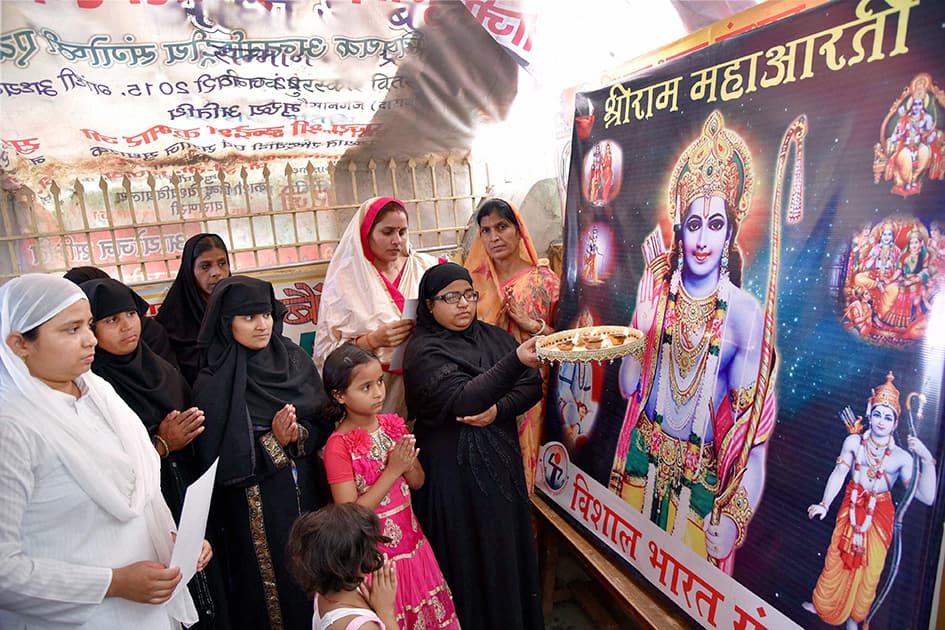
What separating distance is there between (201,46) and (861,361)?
3276mm

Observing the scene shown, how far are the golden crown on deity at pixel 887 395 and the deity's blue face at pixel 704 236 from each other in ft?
1.90

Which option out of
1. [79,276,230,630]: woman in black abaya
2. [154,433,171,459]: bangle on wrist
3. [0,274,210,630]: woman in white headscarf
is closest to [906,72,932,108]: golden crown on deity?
[0,274,210,630]: woman in white headscarf

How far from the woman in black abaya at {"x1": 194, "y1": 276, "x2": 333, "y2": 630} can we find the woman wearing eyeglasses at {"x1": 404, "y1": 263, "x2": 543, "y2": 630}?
1.34 ft

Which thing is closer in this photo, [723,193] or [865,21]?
[865,21]

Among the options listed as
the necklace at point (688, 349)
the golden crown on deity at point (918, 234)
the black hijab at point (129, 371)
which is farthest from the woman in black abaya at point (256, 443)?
the golden crown on deity at point (918, 234)

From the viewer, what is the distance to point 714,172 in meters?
1.80

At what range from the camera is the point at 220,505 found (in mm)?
2152

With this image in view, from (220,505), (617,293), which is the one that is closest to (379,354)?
(220,505)

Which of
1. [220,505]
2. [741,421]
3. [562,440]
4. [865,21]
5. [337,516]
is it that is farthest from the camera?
[562,440]

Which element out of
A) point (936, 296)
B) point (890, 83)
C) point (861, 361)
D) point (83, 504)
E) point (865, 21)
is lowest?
point (83, 504)

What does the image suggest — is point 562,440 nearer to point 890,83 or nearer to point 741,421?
point 741,421

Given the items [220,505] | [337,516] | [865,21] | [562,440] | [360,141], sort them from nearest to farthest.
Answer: [865,21]
[337,516]
[220,505]
[562,440]
[360,141]

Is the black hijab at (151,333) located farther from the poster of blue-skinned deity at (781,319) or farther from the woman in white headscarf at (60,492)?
the poster of blue-skinned deity at (781,319)

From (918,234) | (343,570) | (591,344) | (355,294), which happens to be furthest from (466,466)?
(918,234)
